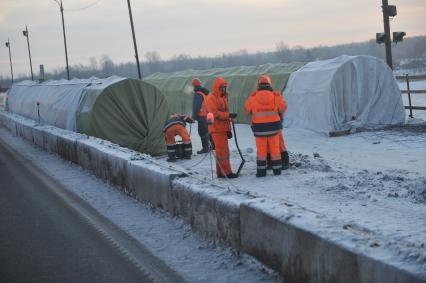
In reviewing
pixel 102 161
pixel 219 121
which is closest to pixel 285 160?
pixel 219 121

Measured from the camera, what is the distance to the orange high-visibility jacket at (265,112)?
434 inches

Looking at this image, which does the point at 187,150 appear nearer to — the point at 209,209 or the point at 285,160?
the point at 285,160

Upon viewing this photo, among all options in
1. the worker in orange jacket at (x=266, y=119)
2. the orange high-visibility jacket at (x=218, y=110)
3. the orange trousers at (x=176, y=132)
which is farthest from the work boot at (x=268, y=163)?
the orange trousers at (x=176, y=132)

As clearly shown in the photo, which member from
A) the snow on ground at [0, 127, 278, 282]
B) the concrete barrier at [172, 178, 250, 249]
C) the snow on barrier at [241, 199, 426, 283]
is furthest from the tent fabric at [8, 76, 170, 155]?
the snow on barrier at [241, 199, 426, 283]

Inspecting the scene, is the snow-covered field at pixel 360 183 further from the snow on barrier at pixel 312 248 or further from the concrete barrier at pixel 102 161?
the concrete barrier at pixel 102 161

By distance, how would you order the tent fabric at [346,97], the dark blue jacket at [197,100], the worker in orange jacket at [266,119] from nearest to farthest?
the worker in orange jacket at [266,119], the dark blue jacket at [197,100], the tent fabric at [346,97]

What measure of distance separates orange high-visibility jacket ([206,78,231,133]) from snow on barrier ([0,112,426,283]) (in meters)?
1.93

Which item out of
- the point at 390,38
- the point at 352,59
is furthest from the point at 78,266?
the point at 390,38

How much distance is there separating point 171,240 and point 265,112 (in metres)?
4.64

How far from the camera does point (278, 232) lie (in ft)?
17.3

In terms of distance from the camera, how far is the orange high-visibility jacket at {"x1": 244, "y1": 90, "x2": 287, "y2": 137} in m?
11.0

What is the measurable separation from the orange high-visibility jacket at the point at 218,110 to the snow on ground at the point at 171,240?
2.38 m

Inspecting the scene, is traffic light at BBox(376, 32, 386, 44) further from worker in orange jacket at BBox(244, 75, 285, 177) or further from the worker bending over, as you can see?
worker in orange jacket at BBox(244, 75, 285, 177)

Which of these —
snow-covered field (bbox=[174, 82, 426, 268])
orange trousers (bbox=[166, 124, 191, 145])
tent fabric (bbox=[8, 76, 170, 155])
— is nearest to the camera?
snow-covered field (bbox=[174, 82, 426, 268])
